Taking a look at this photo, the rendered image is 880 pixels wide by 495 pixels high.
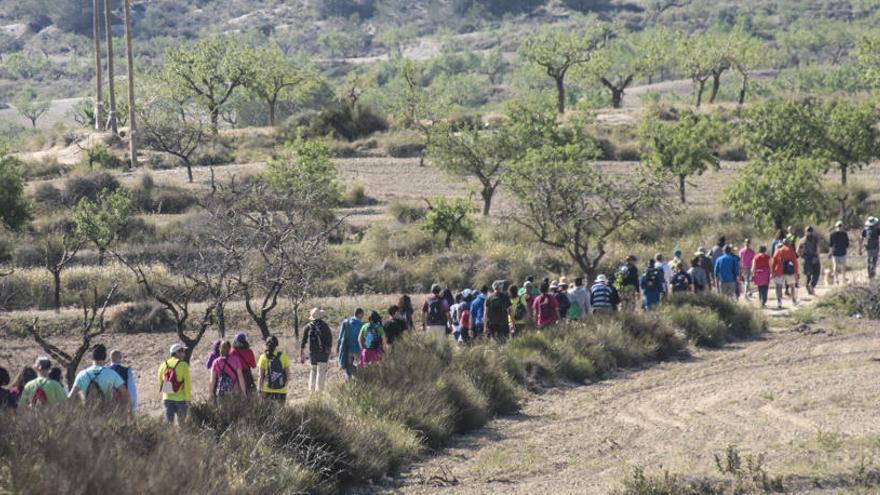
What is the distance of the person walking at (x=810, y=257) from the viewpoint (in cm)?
2584

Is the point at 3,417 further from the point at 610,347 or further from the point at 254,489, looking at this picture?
the point at 610,347

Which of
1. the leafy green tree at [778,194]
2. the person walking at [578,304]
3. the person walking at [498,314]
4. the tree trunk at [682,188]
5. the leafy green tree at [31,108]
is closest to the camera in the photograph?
the person walking at [498,314]

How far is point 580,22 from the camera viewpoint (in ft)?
511

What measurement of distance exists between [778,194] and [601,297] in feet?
42.7

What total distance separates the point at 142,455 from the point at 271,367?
4.47 meters

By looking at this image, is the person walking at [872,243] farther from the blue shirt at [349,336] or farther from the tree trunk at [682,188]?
the tree trunk at [682,188]

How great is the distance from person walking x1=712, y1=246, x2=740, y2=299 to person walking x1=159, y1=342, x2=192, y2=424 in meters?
13.6

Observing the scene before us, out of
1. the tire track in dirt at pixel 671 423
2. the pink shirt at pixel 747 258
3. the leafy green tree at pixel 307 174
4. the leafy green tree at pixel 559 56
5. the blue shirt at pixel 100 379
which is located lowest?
the tire track in dirt at pixel 671 423

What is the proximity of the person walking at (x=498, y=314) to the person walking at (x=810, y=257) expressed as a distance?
7.65 m

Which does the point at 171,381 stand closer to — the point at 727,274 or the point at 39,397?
the point at 39,397

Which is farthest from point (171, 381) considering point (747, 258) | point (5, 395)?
point (747, 258)

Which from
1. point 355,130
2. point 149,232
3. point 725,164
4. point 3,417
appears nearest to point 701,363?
point 3,417

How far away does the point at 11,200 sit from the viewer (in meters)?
39.7

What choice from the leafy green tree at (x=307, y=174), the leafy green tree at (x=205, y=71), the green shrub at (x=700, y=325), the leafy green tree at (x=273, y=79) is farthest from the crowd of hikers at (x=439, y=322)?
the leafy green tree at (x=273, y=79)
